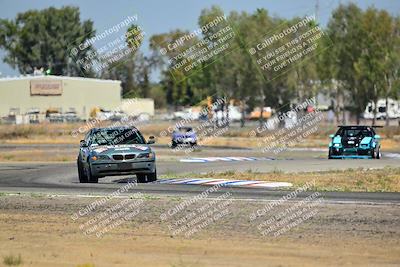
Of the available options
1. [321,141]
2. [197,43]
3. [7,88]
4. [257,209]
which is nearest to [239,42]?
[197,43]

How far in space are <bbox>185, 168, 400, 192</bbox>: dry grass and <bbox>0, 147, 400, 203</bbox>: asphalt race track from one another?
162 cm

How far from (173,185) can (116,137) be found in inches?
A: 82.8

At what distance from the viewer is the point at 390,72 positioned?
218 feet

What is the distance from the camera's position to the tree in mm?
115688

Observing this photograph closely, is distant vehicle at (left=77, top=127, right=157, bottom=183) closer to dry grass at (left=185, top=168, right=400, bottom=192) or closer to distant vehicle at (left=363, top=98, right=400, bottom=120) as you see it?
dry grass at (left=185, top=168, right=400, bottom=192)

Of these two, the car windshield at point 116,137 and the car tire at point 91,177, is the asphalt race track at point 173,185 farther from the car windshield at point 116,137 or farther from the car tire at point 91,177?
the car windshield at point 116,137

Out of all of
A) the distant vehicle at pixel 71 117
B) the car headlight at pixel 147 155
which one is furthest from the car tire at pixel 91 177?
the distant vehicle at pixel 71 117

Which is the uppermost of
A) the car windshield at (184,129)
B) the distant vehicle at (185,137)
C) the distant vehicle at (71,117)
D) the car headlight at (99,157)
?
the distant vehicle at (71,117)

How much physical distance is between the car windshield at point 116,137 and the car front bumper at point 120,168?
67cm

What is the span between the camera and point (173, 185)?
21.2m

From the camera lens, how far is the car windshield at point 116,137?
21.9 meters

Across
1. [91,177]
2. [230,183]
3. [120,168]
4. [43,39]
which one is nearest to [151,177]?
[120,168]

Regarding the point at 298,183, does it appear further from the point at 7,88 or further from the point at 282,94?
the point at 7,88

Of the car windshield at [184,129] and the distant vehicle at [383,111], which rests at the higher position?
the distant vehicle at [383,111]
